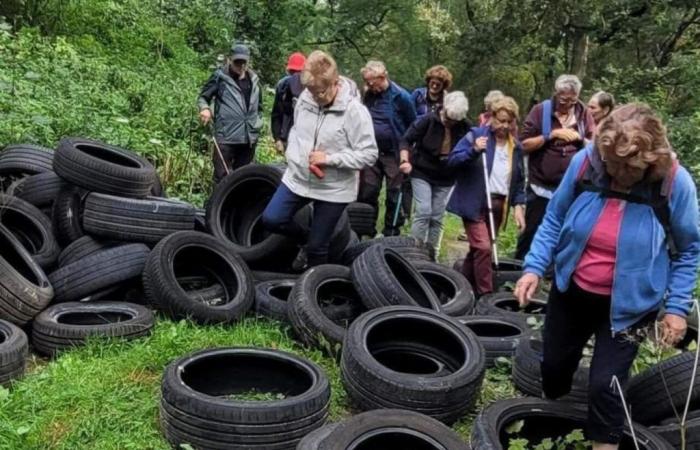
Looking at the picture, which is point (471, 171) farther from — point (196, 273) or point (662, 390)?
point (662, 390)

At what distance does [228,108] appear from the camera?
338 inches

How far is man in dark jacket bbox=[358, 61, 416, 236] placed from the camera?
318 inches

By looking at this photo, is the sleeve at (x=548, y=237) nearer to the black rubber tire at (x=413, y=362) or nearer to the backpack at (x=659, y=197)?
the backpack at (x=659, y=197)

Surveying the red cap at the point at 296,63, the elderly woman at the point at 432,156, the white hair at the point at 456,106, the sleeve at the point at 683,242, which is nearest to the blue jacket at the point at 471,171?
the white hair at the point at 456,106

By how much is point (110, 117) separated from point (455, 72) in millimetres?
15406

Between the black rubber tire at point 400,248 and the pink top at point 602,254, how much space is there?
3.34m

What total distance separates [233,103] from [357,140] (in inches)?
131

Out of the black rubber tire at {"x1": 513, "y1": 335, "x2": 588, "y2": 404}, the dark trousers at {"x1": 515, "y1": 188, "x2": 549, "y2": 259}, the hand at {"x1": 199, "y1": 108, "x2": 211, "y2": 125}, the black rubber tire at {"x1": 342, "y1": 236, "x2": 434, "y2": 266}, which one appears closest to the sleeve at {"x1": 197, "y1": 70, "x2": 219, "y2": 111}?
the hand at {"x1": 199, "y1": 108, "x2": 211, "y2": 125}

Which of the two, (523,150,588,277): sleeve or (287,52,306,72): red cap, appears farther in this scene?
(287,52,306,72): red cap

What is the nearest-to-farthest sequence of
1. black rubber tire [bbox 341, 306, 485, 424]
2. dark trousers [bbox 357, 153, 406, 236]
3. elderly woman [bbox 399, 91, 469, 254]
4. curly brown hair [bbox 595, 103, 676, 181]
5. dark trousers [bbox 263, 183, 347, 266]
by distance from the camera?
curly brown hair [bbox 595, 103, 676, 181]
black rubber tire [bbox 341, 306, 485, 424]
dark trousers [bbox 263, 183, 347, 266]
elderly woman [bbox 399, 91, 469, 254]
dark trousers [bbox 357, 153, 406, 236]

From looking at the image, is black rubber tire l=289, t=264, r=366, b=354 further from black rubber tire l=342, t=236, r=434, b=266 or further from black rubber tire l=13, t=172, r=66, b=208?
black rubber tire l=13, t=172, r=66, b=208

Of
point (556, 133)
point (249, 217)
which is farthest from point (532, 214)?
point (249, 217)

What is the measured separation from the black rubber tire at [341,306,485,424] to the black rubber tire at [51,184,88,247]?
3.04 metres

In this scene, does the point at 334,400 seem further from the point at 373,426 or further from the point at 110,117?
the point at 110,117
